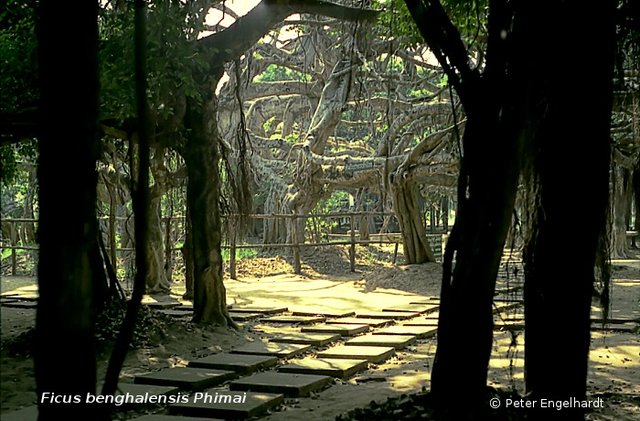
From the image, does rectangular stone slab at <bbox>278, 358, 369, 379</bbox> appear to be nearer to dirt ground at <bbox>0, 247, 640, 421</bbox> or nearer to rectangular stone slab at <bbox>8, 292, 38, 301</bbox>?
dirt ground at <bbox>0, 247, 640, 421</bbox>

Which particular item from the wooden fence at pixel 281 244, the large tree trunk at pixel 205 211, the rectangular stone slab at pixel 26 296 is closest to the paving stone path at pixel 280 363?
the large tree trunk at pixel 205 211

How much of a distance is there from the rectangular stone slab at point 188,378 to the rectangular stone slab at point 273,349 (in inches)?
35.2

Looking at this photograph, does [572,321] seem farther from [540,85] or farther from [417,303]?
[417,303]

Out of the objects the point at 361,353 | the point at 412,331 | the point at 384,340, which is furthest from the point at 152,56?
the point at 412,331

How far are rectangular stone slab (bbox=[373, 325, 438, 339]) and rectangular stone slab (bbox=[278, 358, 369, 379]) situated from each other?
1.61 m

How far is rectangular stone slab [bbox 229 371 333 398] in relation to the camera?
5441 mm

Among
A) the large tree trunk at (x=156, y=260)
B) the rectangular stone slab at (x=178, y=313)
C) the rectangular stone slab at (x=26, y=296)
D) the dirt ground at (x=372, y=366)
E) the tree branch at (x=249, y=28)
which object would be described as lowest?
the dirt ground at (x=372, y=366)

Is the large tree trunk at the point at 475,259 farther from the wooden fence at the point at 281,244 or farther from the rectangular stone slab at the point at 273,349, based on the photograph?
the wooden fence at the point at 281,244

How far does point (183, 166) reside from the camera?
9836 mm

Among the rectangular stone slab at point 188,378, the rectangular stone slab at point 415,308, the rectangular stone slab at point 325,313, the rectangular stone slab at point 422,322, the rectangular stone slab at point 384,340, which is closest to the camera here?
the rectangular stone slab at point 188,378

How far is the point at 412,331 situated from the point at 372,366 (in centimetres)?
170

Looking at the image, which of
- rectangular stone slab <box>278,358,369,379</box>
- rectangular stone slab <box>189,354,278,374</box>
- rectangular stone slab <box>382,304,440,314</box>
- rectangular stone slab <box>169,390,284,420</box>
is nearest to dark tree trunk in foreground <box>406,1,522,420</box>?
rectangular stone slab <box>169,390,284,420</box>

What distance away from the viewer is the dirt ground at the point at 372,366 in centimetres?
523

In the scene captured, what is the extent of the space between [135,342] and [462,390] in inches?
153
